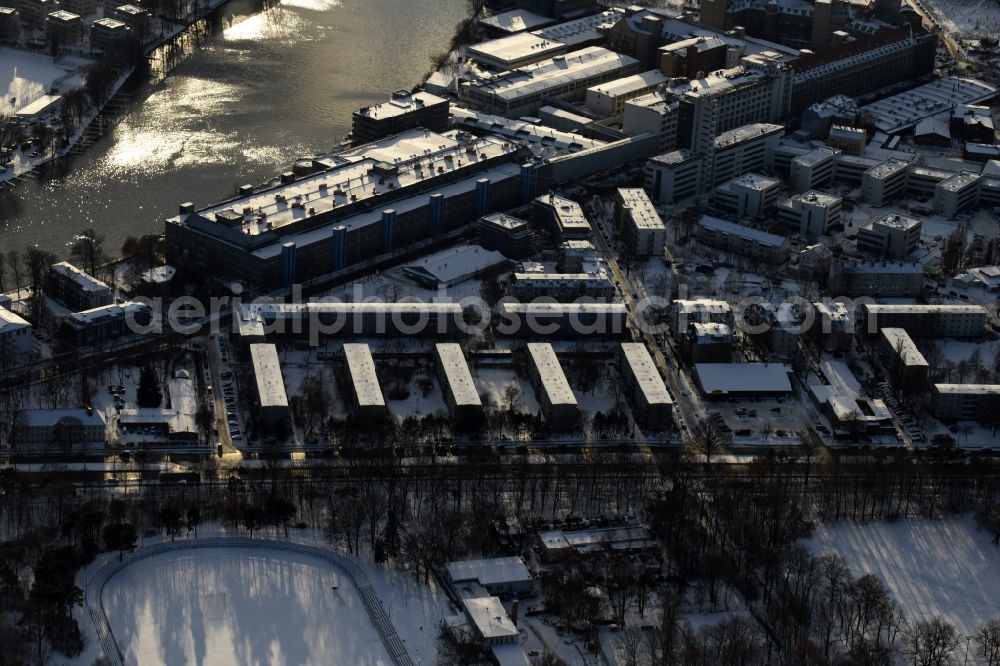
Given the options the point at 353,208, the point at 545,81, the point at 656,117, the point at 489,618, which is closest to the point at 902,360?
the point at 489,618

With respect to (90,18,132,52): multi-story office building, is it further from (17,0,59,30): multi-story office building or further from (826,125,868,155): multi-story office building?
(826,125,868,155): multi-story office building

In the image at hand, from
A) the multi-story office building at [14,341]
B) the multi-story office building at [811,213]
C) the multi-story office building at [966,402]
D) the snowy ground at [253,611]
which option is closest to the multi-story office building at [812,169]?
the multi-story office building at [811,213]

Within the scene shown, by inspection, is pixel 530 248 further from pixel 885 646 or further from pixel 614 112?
pixel 885 646

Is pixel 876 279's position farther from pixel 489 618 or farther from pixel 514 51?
pixel 514 51

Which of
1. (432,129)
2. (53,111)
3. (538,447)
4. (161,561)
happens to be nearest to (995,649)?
(538,447)

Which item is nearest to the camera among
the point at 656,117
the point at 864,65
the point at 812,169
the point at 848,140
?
the point at 812,169
